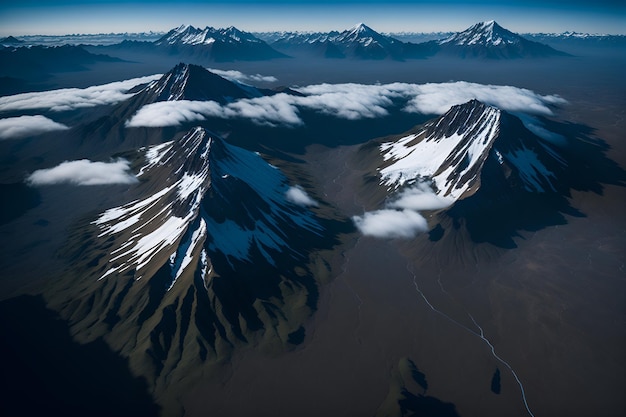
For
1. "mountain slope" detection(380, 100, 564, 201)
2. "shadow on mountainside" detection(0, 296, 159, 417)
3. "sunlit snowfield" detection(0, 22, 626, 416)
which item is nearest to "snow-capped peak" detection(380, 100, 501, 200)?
"mountain slope" detection(380, 100, 564, 201)

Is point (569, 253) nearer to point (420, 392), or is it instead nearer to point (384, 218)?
point (384, 218)

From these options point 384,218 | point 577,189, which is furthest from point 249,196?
point 577,189

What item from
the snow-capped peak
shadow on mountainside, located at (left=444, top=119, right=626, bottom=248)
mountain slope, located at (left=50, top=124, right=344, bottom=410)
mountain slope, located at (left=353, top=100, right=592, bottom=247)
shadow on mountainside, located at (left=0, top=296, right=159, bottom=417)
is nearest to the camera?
shadow on mountainside, located at (left=0, top=296, right=159, bottom=417)

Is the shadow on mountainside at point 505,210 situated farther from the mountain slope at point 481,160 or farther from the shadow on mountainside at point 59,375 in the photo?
the shadow on mountainside at point 59,375

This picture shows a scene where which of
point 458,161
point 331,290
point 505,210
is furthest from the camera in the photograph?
point 458,161

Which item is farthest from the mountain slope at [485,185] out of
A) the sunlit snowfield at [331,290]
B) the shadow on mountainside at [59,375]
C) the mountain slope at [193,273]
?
the shadow on mountainside at [59,375]

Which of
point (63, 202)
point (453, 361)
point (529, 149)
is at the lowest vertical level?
point (63, 202)

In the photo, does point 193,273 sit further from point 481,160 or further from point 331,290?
point 481,160

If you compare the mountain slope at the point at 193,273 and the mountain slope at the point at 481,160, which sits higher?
the mountain slope at the point at 481,160

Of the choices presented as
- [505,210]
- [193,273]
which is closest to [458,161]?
[505,210]

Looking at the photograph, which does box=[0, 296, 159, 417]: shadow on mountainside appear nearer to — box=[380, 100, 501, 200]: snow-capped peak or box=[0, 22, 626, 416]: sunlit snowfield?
box=[0, 22, 626, 416]: sunlit snowfield

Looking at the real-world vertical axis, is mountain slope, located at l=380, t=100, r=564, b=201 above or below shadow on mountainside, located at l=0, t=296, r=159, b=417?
above
